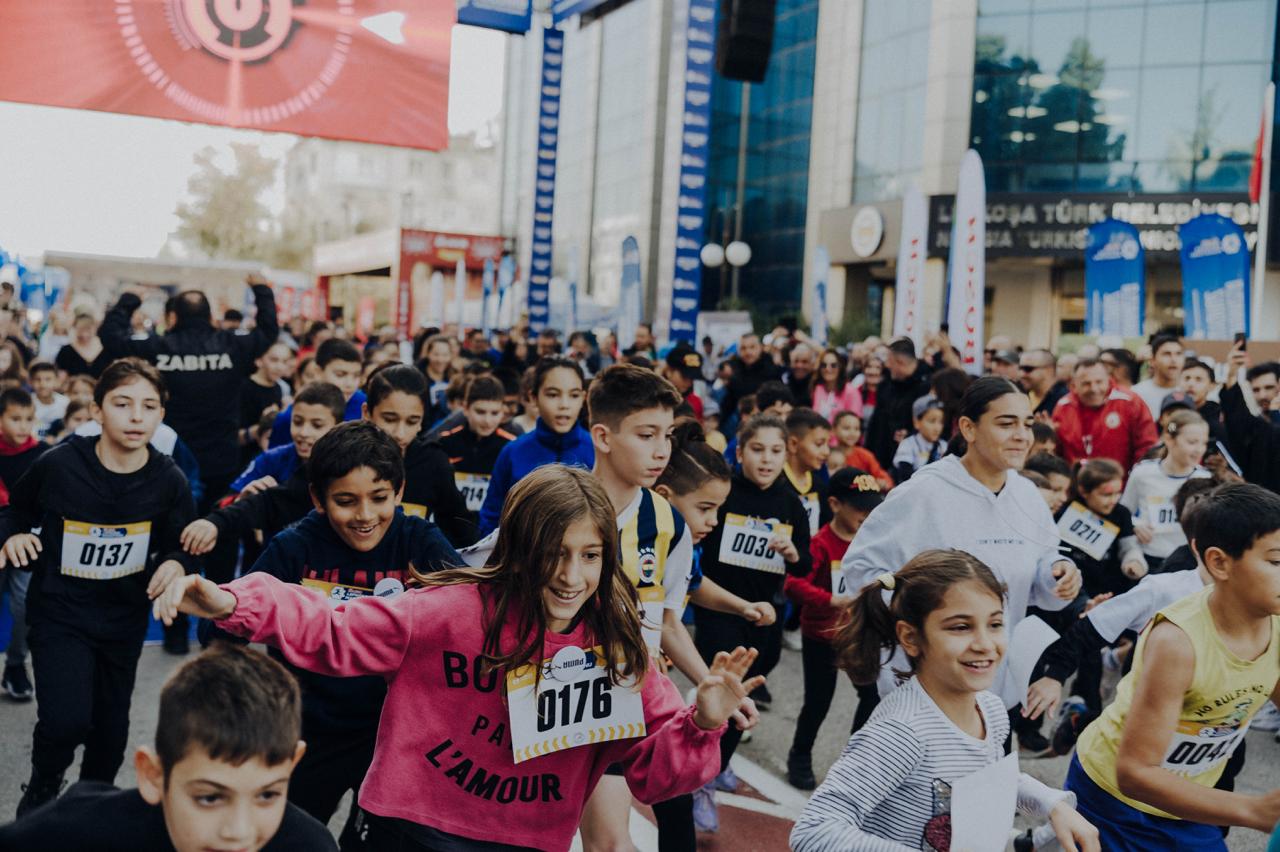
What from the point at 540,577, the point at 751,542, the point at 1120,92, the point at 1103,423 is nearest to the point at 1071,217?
the point at 1120,92

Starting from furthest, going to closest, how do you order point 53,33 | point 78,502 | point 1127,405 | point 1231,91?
point 1231,91 < point 53,33 < point 1127,405 < point 78,502

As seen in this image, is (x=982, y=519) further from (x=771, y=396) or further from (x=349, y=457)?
(x=771, y=396)

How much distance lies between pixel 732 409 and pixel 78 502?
757 centimetres

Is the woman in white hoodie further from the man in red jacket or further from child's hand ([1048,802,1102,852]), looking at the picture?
the man in red jacket

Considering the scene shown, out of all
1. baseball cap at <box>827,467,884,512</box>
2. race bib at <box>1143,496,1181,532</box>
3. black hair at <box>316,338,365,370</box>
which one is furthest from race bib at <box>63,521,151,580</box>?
race bib at <box>1143,496,1181,532</box>

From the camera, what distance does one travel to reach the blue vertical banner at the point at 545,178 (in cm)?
2128

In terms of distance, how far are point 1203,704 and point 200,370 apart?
20.8 feet

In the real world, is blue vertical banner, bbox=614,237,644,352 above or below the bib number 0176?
above

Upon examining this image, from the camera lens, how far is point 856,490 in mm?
5582

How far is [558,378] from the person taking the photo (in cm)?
550

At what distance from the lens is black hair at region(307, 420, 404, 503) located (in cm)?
346

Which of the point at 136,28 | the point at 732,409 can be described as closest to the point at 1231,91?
the point at 732,409

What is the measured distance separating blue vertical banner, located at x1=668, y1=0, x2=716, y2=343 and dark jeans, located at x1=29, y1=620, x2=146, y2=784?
1063 centimetres

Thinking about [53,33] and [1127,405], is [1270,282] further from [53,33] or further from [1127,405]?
[53,33]
